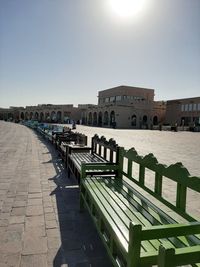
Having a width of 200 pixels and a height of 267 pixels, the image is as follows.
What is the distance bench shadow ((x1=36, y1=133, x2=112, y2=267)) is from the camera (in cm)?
274

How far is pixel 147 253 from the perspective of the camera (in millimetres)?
1929

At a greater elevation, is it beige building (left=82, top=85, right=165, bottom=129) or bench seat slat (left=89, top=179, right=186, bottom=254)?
beige building (left=82, top=85, right=165, bottom=129)

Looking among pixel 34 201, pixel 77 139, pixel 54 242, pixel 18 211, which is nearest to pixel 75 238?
pixel 54 242

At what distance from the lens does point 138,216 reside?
2.76 metres

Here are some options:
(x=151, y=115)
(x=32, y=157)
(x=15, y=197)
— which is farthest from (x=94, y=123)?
(x=15, y=197)

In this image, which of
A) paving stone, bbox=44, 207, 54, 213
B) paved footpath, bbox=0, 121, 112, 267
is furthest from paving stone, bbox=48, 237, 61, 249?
paving stone, bbox=44, 207, 54, 213

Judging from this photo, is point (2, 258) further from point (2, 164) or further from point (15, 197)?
point (2, 164)

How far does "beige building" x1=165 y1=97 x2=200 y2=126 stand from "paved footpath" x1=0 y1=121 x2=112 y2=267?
46.9 metres

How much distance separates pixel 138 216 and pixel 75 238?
98 centimetres

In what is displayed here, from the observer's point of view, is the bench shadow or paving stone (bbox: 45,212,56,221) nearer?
the bench shadow

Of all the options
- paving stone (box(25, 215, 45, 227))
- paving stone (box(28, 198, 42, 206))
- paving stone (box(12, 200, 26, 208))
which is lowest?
paving stone (box(25, 215, 45, 227))

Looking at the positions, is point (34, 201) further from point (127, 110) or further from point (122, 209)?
point (127, 110)

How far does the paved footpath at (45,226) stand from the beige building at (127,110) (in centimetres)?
4159

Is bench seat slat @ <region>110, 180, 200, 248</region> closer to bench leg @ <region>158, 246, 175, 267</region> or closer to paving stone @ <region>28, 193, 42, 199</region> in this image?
bench leg @ <region>158, 246, 175, 267</region>
